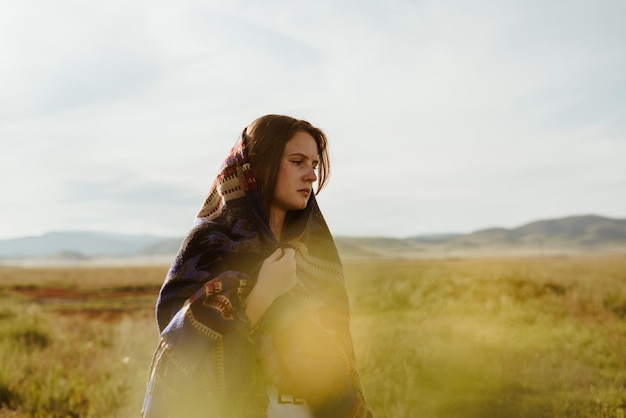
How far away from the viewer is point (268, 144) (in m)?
2.79

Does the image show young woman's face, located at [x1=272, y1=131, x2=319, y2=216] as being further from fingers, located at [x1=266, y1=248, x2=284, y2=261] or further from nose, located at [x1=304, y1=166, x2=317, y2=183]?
fingers, located at [x1=266, y1=248, x2=284, y2=261]

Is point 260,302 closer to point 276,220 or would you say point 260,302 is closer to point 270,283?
point 270,283

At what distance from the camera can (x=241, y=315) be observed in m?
2.46

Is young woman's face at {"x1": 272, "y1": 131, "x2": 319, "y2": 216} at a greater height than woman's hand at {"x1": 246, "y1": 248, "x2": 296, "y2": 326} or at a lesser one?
greater

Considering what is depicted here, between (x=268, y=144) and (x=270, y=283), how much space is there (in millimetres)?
693

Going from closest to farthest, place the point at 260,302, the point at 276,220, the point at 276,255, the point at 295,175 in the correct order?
1. the point at 260,302
2. the point at 276,255
3. the point at 295,175
4. the point at 276,220

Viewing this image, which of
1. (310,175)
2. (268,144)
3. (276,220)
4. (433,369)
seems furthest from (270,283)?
(433,369)

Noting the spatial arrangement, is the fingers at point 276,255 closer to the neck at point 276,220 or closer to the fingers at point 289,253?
the fingers at point 289,253

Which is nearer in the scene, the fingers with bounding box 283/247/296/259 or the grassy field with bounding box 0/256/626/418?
the fingers with bounding box 283/247/296/259

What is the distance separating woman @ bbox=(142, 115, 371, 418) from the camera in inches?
96.0

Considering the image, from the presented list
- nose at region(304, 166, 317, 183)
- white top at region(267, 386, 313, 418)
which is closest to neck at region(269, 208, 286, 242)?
nose at region(304, 166, 317, 183)

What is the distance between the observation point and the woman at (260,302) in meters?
2.44

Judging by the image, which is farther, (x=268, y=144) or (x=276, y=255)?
(x=268, y=144)

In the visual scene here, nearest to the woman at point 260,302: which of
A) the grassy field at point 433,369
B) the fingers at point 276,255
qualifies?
the fingers at point 276,255
